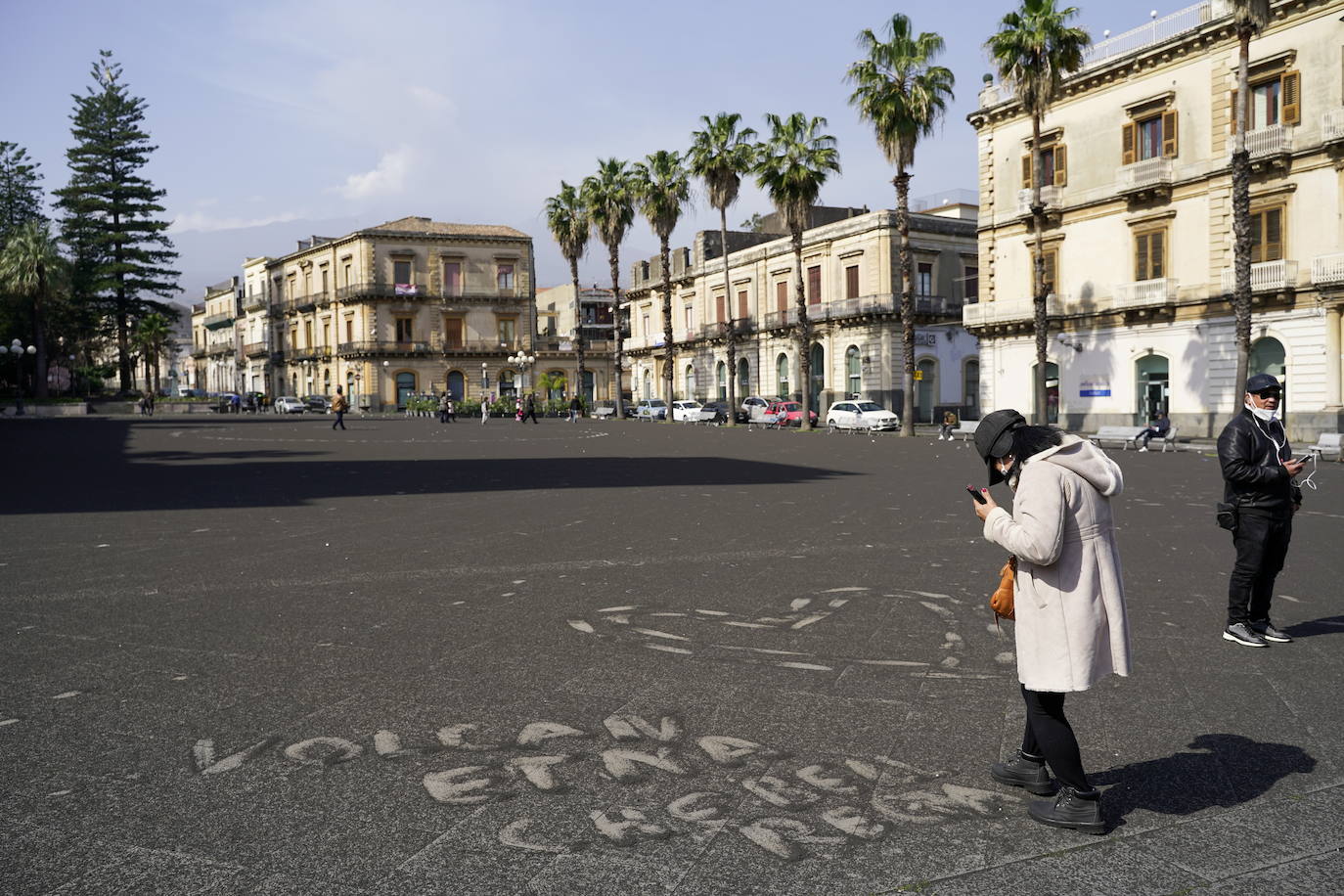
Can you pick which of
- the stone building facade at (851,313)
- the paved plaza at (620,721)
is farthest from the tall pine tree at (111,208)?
the paved plaza at (620,721)

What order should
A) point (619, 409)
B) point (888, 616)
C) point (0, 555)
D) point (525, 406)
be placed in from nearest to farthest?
point (888, 616) → point (0, 555) → point (525, 406) → point (619, 409)

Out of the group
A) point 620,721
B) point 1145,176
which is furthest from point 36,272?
point 620,721

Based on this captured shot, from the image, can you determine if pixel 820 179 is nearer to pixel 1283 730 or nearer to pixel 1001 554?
pixel 1001 554

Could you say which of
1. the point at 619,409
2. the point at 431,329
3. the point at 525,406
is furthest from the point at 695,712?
the point at 431,329

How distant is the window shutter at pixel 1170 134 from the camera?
3422 cm

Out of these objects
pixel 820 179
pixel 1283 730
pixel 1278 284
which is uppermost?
pixel 820 179

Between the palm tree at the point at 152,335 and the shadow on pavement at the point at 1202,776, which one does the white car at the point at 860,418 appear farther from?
the palm tree at the point at 152,335

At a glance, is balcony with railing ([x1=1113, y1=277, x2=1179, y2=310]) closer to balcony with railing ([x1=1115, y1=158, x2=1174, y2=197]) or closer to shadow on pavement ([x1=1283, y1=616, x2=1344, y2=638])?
balcony with railing ([x1=1115, y1=158, x2=1174, y2=197])

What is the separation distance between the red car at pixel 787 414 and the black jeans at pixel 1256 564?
41.8 m

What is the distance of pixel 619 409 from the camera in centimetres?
6325

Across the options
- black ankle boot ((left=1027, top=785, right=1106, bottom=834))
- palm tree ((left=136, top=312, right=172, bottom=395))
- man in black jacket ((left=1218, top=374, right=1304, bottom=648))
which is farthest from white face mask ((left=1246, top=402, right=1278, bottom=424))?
palm tree ((left=136, top=312, right=172, bottom=395))

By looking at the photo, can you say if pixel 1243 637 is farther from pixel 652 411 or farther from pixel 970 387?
pixel 652 411

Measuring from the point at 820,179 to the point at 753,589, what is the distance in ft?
123

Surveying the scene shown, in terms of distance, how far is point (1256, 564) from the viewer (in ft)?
21.2
